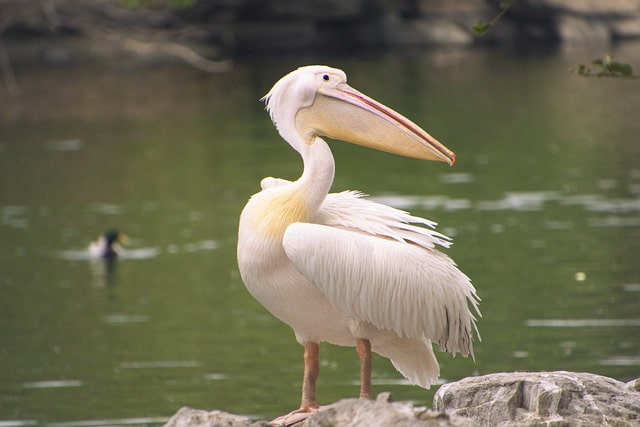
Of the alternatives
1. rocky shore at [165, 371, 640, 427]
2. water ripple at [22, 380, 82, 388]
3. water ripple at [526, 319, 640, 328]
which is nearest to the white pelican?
water ripple at [22, 380, 82, 388]

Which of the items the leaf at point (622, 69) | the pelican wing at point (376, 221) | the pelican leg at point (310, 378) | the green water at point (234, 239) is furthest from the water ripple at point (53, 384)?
the leaf at point (622, 69)

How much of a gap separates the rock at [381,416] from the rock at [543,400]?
1.89ft

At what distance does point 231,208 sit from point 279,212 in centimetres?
887

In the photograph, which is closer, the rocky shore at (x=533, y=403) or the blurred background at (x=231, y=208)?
the rocky shore at (x=533, y=403)

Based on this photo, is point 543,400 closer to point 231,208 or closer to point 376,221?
point 376,221

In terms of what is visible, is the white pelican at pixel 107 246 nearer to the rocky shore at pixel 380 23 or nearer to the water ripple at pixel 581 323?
the water ripple at pixel 581 323

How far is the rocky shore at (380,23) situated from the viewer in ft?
105

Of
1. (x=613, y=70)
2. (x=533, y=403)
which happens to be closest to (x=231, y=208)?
(x=613, y=70)

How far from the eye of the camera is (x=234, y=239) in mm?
12086

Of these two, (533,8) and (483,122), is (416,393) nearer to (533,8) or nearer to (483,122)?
(483,122)

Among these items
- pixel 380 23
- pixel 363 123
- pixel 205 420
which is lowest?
pixel 205 420

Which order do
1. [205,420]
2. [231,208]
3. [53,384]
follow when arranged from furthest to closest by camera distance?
1. [231,208]
2. [53,384]
3. [205,420]

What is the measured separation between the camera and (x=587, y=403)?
4.11m

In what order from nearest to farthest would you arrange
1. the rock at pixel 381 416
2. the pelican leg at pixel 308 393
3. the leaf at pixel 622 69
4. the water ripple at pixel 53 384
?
the rock at pixel 381 416, the leaf at pixel 622 69, the pelican leg at pixel 308 393, the water ripple at pixel 53 384
